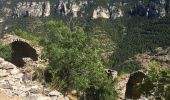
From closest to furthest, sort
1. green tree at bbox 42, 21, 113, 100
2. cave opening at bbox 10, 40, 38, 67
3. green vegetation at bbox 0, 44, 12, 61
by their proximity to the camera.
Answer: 1. green tree at bbox 42, 21, 113, 100
2. cave opening at bbox 10, 40, 38, 67
3. green vegetation at bbox 0, 44, 12, 61

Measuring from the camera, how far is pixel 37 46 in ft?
233

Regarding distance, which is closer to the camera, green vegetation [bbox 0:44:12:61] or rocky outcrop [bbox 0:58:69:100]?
rocky outcrop [bbox 0:58:69:100]

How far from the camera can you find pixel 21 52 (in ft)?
243

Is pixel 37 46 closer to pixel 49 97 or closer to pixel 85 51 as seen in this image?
pixel 85 51

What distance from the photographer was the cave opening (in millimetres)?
69750

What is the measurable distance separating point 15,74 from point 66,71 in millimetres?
25574

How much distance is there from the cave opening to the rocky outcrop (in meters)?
33.9

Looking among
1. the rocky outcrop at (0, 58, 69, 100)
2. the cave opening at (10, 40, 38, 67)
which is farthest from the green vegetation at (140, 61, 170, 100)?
the cave opening at (10, 40, 38, 67)

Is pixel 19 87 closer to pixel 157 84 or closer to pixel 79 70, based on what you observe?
pixel 157 84

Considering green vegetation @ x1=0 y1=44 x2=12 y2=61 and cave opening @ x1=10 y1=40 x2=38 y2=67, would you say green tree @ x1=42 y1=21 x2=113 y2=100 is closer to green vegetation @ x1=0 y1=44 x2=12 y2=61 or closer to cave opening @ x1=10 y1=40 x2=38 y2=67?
cave opening @ x1=10 y1=40 x2=38 y2=67

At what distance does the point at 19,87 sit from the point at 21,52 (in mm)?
41621

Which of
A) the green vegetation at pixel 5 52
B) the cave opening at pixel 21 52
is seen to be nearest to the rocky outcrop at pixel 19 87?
the cave opening at pixel 21 52

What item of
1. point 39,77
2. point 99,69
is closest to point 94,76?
point 99,69

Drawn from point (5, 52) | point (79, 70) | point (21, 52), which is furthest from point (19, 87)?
point (5, 52)
